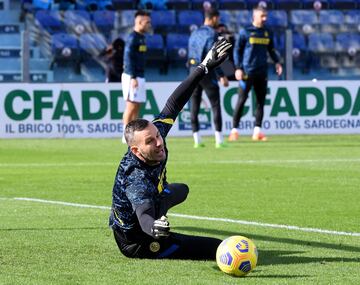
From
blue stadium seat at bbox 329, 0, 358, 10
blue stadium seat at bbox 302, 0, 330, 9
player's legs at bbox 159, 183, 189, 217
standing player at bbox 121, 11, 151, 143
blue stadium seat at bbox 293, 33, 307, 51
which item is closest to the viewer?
player's legs at bbox 159, 183, 189, 217

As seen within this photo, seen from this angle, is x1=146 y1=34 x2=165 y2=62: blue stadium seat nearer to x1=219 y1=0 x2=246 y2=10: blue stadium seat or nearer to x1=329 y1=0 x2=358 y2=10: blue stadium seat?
x1=219 y1=0 x2=246 y2=10: blue stadium seat

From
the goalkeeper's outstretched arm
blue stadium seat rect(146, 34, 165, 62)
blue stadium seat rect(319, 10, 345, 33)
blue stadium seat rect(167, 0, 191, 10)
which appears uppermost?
the goalkeeper's outstretched arm

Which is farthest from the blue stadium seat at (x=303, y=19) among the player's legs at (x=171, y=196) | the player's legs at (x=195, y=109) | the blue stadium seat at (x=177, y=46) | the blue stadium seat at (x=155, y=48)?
the player's legs at (x=171, y=196)

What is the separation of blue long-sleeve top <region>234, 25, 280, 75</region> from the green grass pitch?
2.34 metres

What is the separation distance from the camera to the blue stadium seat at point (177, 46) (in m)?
30.9

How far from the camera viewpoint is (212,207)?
10.6 meters

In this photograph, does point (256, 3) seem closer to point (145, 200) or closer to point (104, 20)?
point (104, 20)

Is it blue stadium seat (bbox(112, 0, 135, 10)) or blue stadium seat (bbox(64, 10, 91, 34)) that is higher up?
blue stadium seat (bbox(112, 0, 135, 10))

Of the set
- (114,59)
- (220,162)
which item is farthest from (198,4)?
(220,162)

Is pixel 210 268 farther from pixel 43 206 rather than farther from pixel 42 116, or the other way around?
pixel 42 116

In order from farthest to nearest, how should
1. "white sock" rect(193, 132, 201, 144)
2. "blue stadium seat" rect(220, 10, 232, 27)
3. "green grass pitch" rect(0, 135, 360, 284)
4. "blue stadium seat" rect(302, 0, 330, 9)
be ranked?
"blue stadium seat" rect(302, 0, 330, 9) → "blue stadium seat" rect(220, 10, 232, 27) → "white sock" rect(193, 132, 201, 144) → "green grass pitch" rect(0, 135, 360, 284)

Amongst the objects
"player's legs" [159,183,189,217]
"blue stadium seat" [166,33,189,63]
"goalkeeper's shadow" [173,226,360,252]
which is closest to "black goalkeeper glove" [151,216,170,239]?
"player's legs" [159,183,189,217]

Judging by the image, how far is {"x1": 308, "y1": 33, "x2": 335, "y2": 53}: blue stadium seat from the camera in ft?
107

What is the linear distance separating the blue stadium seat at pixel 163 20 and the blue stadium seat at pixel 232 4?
1640 mm
